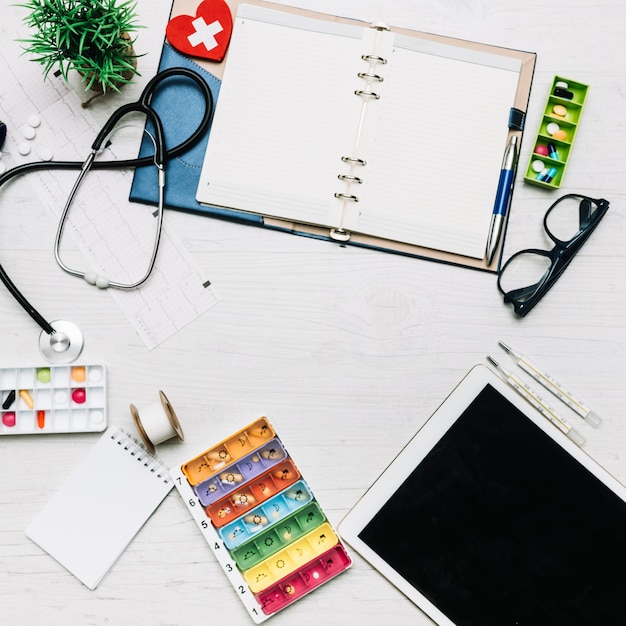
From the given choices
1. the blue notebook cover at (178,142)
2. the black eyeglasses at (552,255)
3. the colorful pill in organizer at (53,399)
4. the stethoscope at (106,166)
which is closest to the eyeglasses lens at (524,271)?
the black eyeglasses at (552,255)

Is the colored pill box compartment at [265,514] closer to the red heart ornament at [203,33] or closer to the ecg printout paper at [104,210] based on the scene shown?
the ecg printout paper at [104,210]

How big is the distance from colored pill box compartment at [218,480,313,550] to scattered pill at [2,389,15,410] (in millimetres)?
348

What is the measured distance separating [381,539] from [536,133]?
0.64m

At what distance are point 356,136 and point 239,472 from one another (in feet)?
1.70

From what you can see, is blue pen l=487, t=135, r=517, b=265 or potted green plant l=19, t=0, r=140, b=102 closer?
potted green plant l=19, t=0, r=140, b=102

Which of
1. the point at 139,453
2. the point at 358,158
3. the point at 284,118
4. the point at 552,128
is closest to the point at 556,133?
the point at 552,128

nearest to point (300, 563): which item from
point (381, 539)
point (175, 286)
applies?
point (381, 539)

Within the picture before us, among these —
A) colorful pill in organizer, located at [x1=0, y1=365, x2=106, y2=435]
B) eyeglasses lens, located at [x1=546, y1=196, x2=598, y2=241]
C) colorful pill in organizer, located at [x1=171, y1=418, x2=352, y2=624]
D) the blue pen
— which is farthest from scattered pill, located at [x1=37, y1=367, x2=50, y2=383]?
eyeglasses lens, located at [x1=546, y1=196, x2=598, y2=241]

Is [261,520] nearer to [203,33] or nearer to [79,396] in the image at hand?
[79,396]

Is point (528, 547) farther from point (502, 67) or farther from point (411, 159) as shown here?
point (502, 67)

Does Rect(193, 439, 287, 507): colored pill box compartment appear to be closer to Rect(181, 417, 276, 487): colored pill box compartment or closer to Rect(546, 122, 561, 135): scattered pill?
Rect(181, 417, 276, 487): colored pill box compartment

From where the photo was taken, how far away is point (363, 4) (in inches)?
37.9

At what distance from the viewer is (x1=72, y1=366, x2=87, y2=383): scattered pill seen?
92 cm

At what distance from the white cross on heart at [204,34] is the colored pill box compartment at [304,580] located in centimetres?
75
